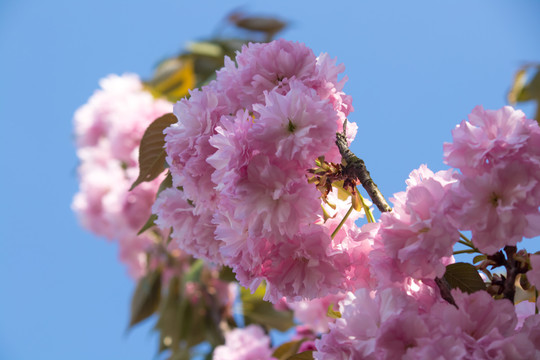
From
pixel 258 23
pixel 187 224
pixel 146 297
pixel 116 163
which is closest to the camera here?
pixel 187 224

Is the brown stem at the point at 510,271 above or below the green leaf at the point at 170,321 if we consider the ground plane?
below

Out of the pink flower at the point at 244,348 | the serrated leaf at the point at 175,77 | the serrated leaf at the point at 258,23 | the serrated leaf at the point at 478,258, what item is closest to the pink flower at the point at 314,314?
the pink flower at the point at 244,348

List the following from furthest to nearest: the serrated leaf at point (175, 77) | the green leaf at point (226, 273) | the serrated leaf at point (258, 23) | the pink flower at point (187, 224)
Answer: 1. the serrated leaf at point (258, 23)
2. the serrated leaf at point (175, 77)
3. the green leaf at point (226, 273)
4. the pink flower at point (187, 224)

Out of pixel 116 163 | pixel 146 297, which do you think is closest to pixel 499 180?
pixel 146 297

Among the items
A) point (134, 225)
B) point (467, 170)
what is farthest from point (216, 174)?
point (134, 225)

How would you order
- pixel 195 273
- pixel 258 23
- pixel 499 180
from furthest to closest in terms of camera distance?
1. pixel 258 23
2. pixel 195 273
3. pixel 499 180

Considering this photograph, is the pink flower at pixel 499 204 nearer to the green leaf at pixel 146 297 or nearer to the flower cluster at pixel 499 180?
the flower cluster at pixel 499 180

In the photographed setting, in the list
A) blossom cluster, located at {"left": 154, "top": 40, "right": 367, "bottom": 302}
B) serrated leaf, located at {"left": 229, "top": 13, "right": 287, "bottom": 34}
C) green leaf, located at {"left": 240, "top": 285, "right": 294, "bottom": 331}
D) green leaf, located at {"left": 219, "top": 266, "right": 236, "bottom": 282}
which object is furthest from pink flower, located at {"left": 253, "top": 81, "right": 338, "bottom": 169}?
serrated leaf, located at {"left": 229, "top": 13, "right": 287, "bottom": 34}

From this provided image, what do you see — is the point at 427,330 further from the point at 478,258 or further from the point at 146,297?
the point at 146,297
